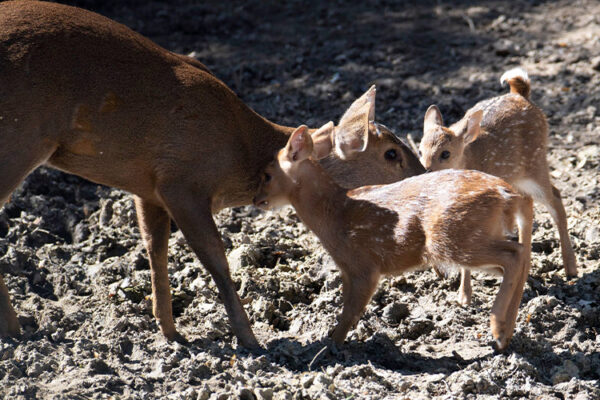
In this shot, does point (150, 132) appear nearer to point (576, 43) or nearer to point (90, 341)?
point (90, 341)

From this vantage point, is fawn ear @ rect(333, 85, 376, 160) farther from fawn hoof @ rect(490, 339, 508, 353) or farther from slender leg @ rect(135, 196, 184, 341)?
fawn hoof @ rect(490, 339, 508, 353)

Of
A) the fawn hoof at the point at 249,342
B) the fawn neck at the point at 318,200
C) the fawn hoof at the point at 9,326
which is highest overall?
the fawn neck at the point at 318,200

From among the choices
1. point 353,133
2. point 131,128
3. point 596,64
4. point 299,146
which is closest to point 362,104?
point 353,133

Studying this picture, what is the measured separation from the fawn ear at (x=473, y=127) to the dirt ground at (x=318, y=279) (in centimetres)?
78

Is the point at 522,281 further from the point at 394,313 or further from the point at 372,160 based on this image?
the point at 372,160

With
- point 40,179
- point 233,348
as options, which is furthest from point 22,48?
point 40,179

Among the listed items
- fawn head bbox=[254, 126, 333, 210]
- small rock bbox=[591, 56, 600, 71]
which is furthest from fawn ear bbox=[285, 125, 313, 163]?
small rock bbox=[591, 56, 600, 71]

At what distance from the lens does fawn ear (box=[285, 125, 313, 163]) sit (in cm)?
511

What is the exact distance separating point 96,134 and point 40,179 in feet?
7.55

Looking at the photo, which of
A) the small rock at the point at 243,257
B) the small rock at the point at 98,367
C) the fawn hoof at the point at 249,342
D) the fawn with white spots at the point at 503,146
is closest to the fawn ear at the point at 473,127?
the fawn with white spots at the point at 503,146

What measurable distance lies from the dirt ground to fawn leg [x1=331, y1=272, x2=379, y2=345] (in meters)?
0.11

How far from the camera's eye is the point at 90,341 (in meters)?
4.74

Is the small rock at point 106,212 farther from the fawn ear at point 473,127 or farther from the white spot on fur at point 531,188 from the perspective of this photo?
the white spot on fur at point 531,188

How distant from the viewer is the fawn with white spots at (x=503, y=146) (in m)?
6.14
